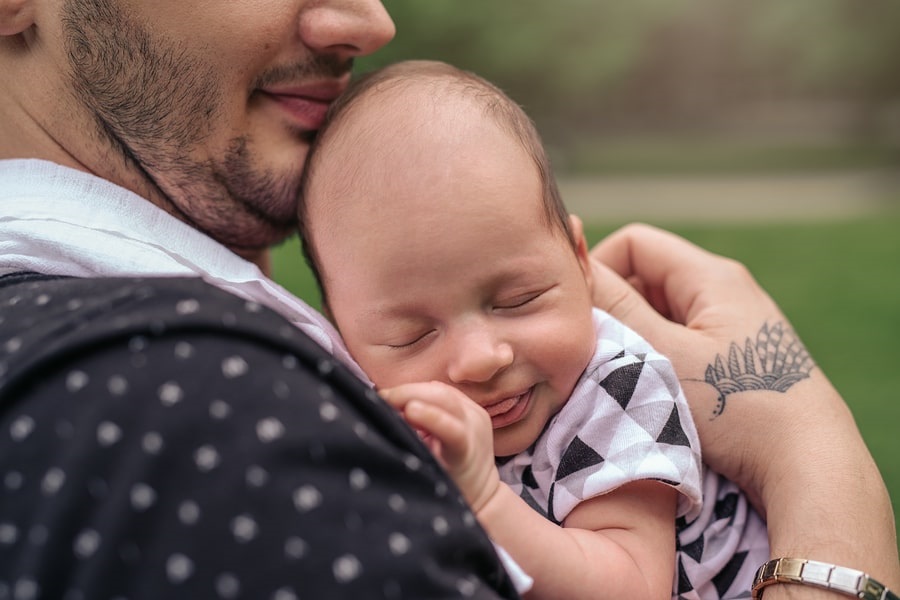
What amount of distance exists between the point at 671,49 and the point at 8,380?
73.1ft

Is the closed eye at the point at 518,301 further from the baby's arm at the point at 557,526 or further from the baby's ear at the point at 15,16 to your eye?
the baby's ear at the point at 15,16

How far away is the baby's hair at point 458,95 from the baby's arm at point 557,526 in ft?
1.70

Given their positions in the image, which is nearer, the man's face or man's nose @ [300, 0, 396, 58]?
the man's face

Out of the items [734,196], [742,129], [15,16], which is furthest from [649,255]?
[742,129]

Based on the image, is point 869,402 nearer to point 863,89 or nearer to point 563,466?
point 563,466

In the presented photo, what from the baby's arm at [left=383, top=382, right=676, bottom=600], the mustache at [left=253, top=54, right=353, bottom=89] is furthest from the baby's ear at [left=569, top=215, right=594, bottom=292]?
the mustache at [left=253, top=54, right=353, bottom=89]

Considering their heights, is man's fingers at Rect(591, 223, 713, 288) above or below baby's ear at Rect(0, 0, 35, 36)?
below

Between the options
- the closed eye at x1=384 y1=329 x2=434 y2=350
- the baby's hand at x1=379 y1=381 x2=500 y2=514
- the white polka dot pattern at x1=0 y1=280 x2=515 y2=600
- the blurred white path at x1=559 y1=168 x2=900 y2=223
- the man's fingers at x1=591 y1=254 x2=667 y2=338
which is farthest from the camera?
the blurred white path at x1=559 y1=168 x2=900 y2=223

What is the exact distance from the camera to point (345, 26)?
2064 millimetres

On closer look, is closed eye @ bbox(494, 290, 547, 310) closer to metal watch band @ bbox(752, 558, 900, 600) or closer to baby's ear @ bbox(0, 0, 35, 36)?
metal watch band @ bbox(752, 558, 900, 600)

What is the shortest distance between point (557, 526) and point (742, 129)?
22540 millimetres

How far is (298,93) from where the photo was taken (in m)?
2.10

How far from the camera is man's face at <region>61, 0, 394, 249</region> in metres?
1.87

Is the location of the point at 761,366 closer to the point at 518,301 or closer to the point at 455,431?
the point at 518,301
